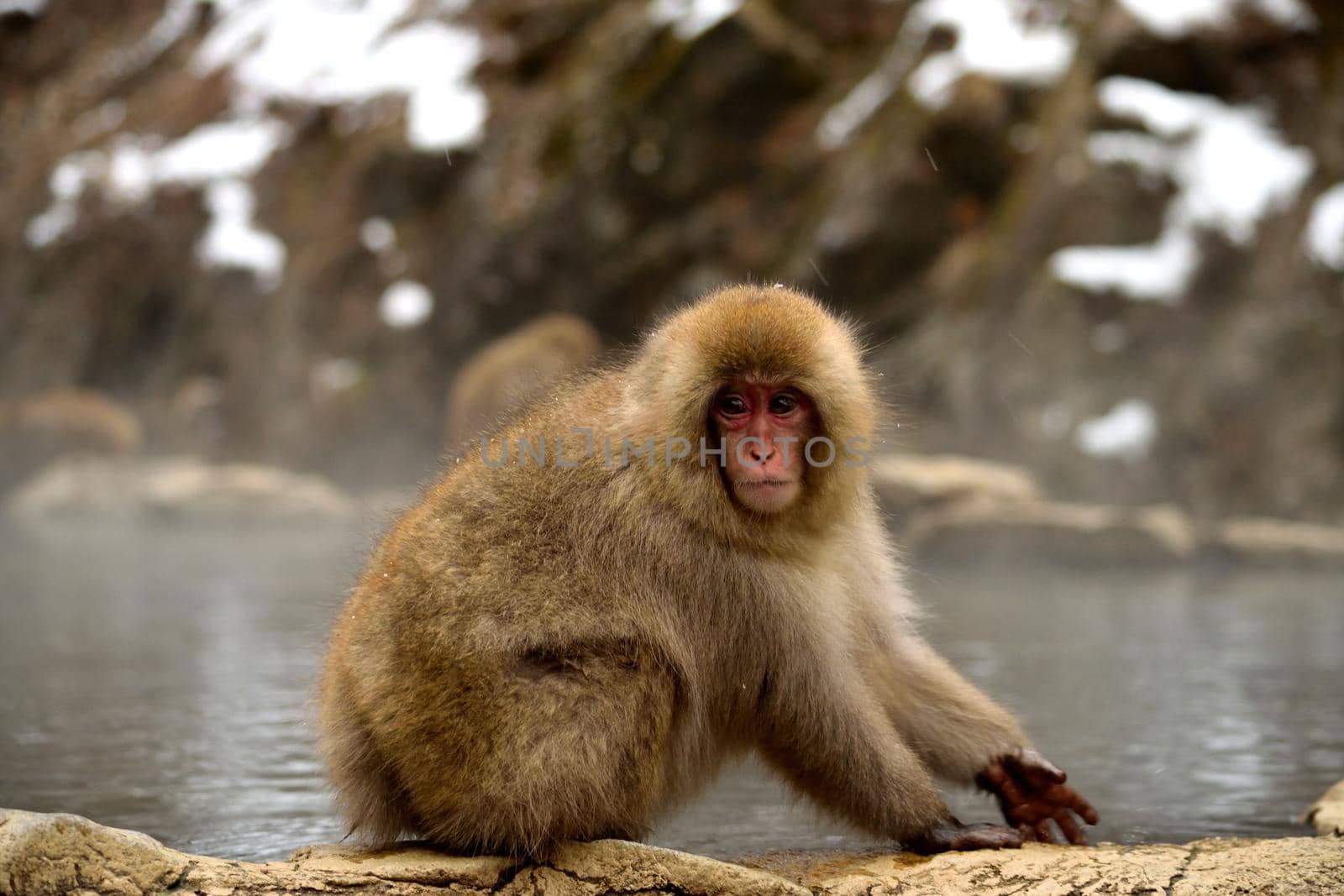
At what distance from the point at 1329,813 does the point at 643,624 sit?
1758 mm

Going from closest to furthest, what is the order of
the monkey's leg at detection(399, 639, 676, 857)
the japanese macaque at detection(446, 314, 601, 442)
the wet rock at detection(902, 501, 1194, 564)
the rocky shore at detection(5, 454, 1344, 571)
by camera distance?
1. the monkey's leg at detection(399, 639, 676, 857)
2. the japanese macaque at detection(446, 314, 601, 442)
3. the rocky shore at detection(5, 454, 1344, 571)
4. the wet rock at detection(902, 501, 1194, 564)

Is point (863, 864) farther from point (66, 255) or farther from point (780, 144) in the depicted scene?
point (66, 255)

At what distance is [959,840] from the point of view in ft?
9.08

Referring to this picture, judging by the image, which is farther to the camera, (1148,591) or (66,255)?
(66,255)

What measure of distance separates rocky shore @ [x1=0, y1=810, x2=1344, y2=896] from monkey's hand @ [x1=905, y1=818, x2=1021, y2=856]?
39mm

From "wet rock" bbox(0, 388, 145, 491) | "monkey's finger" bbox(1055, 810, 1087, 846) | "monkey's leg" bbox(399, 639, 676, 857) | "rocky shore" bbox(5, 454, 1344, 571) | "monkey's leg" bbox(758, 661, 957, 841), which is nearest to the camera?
"monkey's leg" bbox(399, 639, 676, 857)

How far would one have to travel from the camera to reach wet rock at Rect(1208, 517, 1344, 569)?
9672 millimetres

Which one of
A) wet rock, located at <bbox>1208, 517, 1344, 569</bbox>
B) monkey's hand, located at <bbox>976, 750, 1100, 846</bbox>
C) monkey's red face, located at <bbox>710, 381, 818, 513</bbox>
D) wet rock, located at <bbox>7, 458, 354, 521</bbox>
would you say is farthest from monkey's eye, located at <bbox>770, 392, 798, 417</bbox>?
wet rock, located at <bbox>7, 458, 354, 521</bbox>

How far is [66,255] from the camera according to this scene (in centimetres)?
1708

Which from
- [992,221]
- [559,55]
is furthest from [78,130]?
[992,221]

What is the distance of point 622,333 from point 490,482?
11832mm

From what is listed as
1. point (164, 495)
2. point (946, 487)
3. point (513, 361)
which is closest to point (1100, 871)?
point (513, 361)

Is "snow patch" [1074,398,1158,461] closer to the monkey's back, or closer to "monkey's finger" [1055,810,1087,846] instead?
"monkey's finger" [1055,810,1087,846]

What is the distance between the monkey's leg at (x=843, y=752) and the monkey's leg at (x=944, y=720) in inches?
11.3
